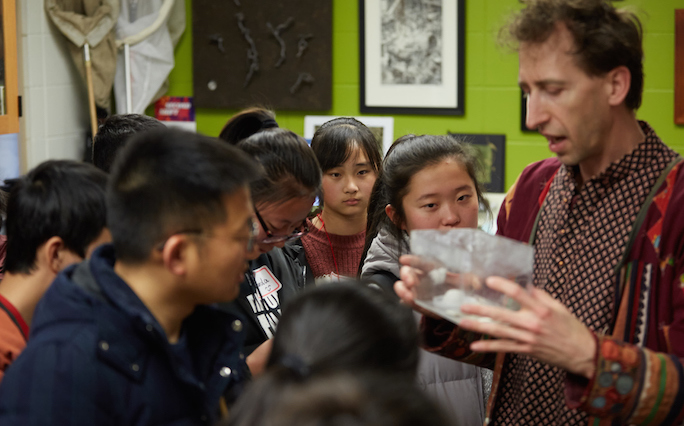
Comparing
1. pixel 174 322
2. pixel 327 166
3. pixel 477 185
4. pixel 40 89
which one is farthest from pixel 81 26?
pixel 174 322


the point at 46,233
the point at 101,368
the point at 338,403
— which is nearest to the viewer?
the point at 338,403

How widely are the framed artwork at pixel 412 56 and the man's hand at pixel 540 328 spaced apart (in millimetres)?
3184

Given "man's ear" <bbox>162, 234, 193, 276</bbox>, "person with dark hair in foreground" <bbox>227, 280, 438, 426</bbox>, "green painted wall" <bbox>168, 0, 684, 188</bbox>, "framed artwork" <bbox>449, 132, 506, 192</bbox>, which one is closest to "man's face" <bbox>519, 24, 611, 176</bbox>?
"person with dark hair in foreground" <bbox>227, 280, 438, 426</bbox>

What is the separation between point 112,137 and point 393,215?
3.10 feet

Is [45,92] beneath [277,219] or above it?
above

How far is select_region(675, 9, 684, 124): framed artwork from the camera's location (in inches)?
153

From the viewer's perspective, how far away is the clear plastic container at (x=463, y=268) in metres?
1.34

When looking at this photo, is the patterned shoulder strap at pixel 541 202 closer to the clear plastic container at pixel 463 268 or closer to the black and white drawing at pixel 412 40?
the clear plastic container at pixel 463 268

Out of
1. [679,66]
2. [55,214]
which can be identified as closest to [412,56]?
[679,66]

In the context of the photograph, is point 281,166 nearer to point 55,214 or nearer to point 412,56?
point 55,214

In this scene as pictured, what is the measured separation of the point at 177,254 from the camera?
1.21m

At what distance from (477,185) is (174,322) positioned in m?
1.28

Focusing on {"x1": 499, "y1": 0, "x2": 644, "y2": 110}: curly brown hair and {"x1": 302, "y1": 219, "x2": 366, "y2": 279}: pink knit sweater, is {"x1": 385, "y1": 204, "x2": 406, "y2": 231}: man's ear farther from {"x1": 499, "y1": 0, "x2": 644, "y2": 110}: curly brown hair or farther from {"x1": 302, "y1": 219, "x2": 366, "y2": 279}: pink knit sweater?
{"x1": 499, "y1": 0, "x2": 644, "y2": 110}: curly brown hair

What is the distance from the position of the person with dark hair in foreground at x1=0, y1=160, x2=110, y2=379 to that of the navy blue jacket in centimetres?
36
